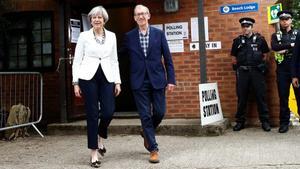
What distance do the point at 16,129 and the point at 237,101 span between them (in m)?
4.17

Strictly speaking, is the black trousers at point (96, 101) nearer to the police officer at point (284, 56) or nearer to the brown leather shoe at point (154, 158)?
the brown leather shoe at point (154, 158)

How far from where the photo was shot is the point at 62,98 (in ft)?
29.5

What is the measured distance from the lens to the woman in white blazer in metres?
5.67

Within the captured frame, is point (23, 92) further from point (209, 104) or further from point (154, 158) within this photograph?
point (154, 158)

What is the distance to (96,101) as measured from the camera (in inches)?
225

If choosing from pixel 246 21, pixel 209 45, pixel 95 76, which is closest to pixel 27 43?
pixel 209 45

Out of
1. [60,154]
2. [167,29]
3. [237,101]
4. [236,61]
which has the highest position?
[167,29]

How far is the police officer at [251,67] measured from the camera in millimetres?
7895

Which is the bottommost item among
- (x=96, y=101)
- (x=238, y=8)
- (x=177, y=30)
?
(x=96, y=101)

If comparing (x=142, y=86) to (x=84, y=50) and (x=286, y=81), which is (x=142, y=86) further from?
(x=286, y=81)

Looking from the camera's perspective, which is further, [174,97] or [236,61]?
[174,97]

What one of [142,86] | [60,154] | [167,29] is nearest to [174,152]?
[142,86]

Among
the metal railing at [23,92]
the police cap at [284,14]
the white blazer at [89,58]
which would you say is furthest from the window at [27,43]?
the police cap at [284,14]

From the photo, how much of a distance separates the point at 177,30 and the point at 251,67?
1.62 meters
